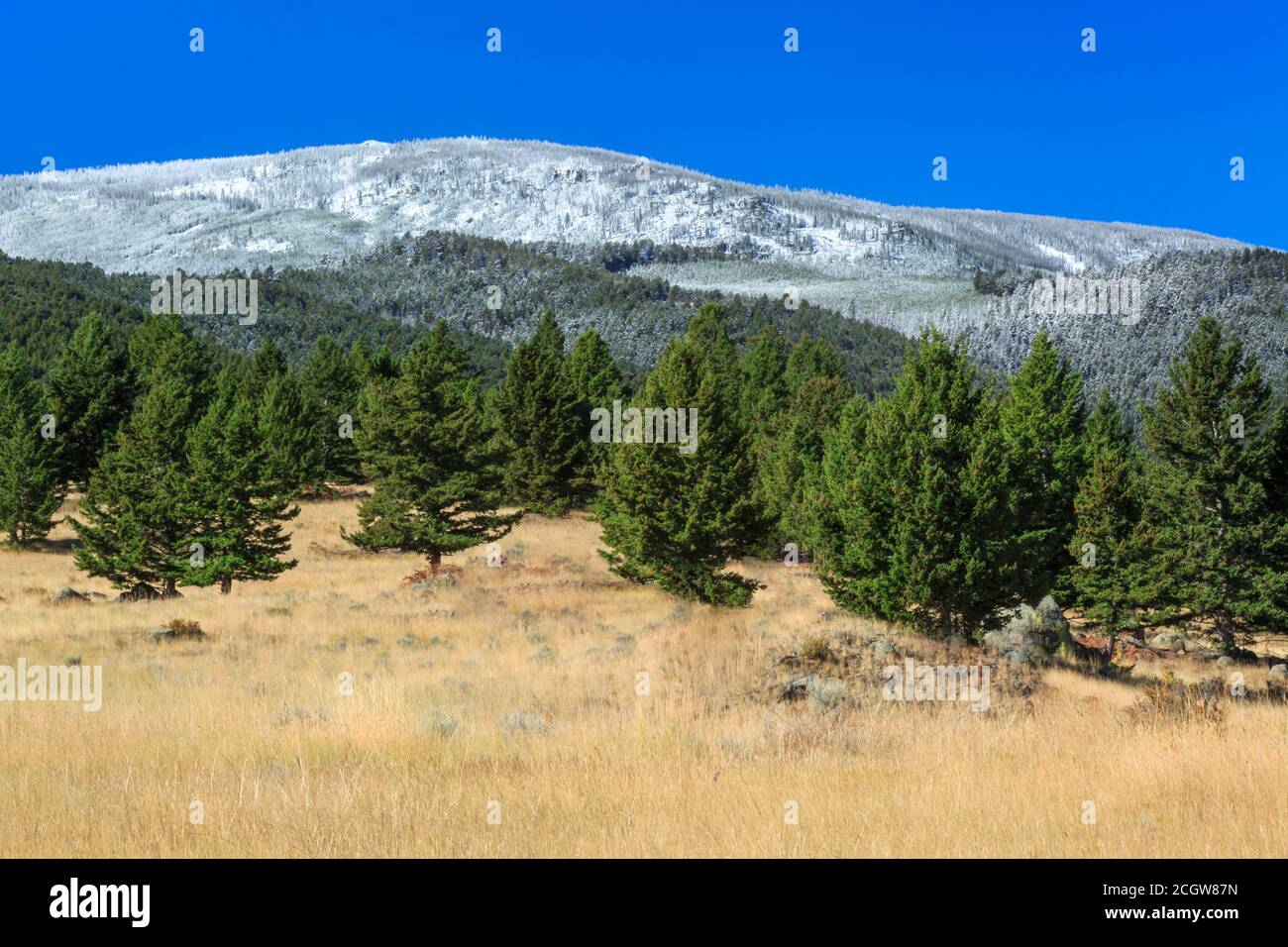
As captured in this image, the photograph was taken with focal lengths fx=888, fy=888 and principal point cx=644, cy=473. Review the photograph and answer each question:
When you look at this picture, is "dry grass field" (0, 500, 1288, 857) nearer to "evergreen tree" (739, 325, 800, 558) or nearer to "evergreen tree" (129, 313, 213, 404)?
"evergreen tree" (739, 325, 800, 558)

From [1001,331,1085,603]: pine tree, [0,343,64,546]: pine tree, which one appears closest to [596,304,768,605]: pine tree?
[1001,331,1085,603]: pine tree

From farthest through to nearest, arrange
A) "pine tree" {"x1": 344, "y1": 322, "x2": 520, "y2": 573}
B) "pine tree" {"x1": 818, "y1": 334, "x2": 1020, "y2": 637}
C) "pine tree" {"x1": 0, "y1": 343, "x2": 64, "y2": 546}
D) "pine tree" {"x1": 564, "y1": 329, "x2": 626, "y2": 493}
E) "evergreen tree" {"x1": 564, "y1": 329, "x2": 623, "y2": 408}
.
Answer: "evergreen tree" {"x1": 564, "y1": 329, "x2": 623, "y2": 408} → "pine tree" {"x1": 564, "y1": 329, "x2": 626, "y2": 493} → "pine tree" {"x1": 0, "y1": 343, "x2": 64, "y2": 546} → "pine tree" {"x1": 344, "y1": 322, "x2": 520, "y2": 573} → "pine tree" {"x1": 818, "y1": 334, "x2": 1020, "y2": 637}

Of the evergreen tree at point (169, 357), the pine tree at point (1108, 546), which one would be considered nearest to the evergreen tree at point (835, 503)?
the pine tree at point (1108, 546)

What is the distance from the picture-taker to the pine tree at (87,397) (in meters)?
50.6

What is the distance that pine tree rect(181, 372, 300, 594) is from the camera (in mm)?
A: 31297

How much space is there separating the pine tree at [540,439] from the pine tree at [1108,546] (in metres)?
28.6

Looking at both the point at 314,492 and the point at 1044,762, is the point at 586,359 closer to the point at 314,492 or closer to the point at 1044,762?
the point at 314,492

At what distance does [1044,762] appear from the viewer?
7.82m

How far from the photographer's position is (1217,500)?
122 ft

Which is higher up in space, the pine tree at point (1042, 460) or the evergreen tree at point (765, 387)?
the evergreen tree at point (765, 387)

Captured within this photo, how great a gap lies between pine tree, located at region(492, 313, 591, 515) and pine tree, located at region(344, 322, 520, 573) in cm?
1494

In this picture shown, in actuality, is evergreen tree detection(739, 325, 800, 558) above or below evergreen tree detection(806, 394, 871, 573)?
above

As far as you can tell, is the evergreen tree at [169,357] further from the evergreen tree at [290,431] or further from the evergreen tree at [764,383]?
the evergreen tree at [764,383]
